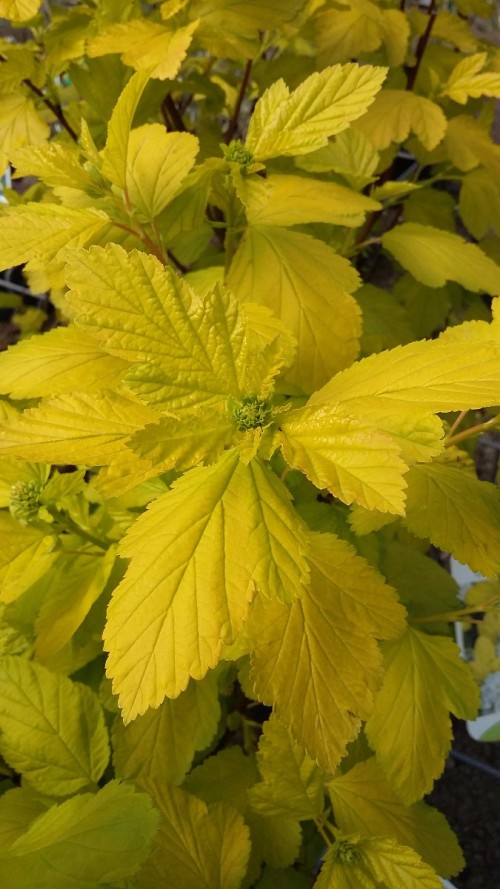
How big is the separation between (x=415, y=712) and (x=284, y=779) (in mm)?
173

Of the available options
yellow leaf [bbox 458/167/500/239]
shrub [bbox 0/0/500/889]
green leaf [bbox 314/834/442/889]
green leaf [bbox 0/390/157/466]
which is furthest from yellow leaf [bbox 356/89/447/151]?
green leaf [bbox 314/834/442/889]

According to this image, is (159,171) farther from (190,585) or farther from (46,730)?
(46,730)

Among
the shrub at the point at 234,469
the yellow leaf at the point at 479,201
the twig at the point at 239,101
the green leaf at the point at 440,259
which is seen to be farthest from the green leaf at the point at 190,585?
the yellow leaf at the point at 479,201

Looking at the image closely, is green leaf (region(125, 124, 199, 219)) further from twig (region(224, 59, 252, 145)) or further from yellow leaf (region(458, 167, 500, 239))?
yellow leaf (region(458, 167, 500, 239))

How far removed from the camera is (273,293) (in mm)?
761

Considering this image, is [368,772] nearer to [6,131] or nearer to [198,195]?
[198,195]

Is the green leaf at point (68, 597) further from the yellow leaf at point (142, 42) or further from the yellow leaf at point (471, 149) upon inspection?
the yellow leaf at point (471, 149)

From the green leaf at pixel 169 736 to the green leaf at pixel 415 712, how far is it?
0.20 m

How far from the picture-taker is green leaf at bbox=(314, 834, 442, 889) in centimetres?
65

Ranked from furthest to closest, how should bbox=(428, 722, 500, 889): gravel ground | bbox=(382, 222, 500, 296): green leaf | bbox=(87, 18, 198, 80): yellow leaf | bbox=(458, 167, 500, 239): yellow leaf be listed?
1. bbox=(428, 722, 500, 889): gravel ground
2. bbox=(458, 167, 500, 239): yellow leaf
3. bbox=(382, 222, 500, 296): green leaf
4. bbox=(87, 18, 198, 80): yellow leaf

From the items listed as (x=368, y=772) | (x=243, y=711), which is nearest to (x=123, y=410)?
(x=368, y=772)

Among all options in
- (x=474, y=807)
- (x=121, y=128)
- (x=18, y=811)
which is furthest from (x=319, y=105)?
(x=474, y=807)

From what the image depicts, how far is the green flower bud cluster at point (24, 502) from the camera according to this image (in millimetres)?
708

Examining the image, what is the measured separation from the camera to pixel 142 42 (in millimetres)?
831
